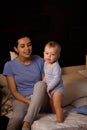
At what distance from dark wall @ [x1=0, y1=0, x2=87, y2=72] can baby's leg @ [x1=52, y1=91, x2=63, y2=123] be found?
878mm

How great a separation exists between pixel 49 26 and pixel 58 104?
1146 mm

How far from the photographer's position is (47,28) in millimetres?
3020

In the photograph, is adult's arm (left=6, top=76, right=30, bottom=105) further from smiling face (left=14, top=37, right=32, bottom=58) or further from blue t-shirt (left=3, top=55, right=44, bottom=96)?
smiling face (left=14, top=37, right=32, bottom=58)

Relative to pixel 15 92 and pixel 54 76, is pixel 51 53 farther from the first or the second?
pixel 15 92

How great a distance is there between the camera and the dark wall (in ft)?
9.35

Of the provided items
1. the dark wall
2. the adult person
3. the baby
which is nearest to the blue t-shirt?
the adult person

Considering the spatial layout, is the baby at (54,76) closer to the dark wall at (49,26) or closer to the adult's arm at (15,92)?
the adult's arm at (15,92)

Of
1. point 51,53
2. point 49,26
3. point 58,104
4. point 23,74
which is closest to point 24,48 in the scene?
point 23,74

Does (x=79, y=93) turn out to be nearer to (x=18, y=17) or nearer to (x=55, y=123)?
(x=55, y=123)

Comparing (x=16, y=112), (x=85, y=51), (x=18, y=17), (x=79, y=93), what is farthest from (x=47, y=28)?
(x=16, y=112)

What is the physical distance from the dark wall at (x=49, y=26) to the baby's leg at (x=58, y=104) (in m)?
0.88

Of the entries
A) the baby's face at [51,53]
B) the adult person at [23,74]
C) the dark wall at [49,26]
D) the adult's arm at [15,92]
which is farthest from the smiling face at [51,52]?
the dark wall at [49,26]

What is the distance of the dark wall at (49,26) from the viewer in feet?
9.35

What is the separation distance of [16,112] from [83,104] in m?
0.61
